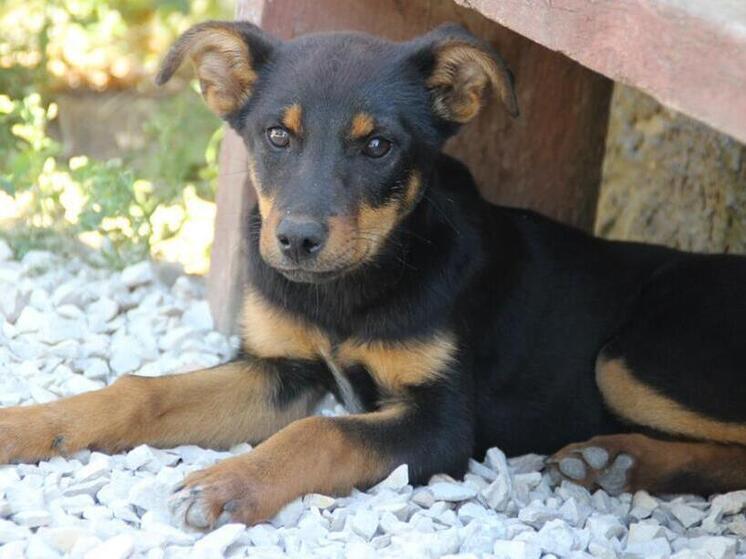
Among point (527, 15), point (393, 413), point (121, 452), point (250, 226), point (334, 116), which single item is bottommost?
point (121, 452)

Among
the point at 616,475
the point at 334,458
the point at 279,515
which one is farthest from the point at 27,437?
the point at 616,475

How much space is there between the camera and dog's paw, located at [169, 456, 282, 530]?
3918mm

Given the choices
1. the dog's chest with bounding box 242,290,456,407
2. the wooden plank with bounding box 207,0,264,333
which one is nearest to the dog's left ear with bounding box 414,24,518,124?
the dog's chest with bounding box 242,290,456,407

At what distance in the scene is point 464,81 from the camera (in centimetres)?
476

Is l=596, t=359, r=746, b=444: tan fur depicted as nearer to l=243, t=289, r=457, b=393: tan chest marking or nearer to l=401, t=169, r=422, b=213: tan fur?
l=243, t=289, r=457, b=393: tan chest marking

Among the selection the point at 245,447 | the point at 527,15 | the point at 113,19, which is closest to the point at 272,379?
the point at 245,447

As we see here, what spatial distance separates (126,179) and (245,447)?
6.55ft

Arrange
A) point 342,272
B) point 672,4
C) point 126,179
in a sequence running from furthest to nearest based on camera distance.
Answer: point 126,179, point 342,272, point 672,4

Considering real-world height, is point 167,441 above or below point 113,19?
below

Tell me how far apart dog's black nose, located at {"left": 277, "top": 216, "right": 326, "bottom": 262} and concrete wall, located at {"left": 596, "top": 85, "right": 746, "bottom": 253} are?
2.89m

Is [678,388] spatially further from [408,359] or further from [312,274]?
[312,274]

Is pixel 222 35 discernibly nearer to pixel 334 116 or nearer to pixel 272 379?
pixel 334 116

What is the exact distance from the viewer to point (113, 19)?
8.74 m

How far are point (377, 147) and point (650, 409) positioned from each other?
1.53m
